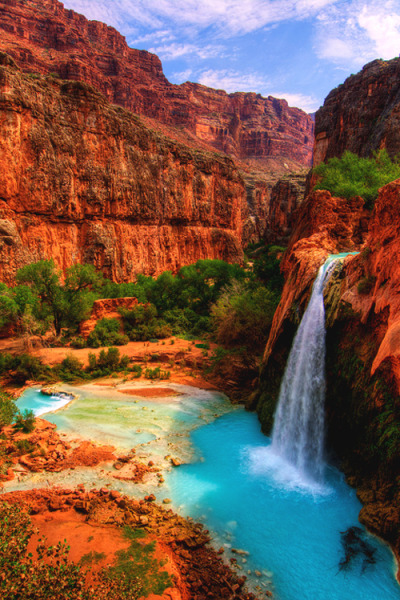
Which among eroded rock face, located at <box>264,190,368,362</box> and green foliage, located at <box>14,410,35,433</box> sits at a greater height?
eroded rock face, located at <box>264,190,368,362</box>

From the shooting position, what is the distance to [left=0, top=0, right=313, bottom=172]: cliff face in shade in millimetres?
63500

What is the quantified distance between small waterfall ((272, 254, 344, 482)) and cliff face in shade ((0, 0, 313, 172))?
210ft

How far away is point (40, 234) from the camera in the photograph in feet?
91.0

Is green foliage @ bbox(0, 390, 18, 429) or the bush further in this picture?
the bush

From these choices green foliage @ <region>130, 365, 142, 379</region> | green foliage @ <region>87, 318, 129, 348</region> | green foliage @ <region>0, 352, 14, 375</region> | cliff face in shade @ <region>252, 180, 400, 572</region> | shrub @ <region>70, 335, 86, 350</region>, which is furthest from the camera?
green foliage @ <region>87, 318, 129, 348</region>

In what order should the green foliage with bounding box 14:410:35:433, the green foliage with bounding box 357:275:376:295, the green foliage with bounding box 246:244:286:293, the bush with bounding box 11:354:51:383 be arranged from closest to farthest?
the green foliage with bounding box 357:275:376:295
the green foliage with bounding box 14:410:35:433
the bush with bounding box 11:354:51:383
the green foliage with bounding box 246:244:286:293

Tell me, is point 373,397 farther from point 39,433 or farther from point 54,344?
point 54,344

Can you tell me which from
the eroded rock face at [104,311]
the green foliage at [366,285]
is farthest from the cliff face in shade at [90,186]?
the green foliage at [366,285]

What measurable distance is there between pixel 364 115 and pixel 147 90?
57357mm

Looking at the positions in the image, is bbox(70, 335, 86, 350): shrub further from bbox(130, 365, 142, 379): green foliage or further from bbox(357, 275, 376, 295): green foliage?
bbox(357, 275, 376, 295): green foliage

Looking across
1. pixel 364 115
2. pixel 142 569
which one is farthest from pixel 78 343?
Answer: pixel 364 115

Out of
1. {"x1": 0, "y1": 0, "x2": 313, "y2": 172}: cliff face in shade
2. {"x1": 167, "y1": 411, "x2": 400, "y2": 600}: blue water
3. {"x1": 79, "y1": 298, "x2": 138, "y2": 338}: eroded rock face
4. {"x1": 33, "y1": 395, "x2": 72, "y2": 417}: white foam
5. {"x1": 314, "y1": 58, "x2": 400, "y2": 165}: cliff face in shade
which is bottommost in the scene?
{"x1": 167, "y1": 411, "x2": 400, "y2": 600}: blue water

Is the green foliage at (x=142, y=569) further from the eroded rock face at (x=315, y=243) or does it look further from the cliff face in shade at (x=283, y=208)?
the cliff face in shade at (x=283, y=208)

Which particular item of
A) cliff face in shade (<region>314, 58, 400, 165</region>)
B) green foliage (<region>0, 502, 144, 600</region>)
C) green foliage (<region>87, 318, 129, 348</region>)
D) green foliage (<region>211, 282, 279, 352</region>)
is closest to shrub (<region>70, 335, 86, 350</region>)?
green foliage (<region>87, 318, 129, 348</region>)
